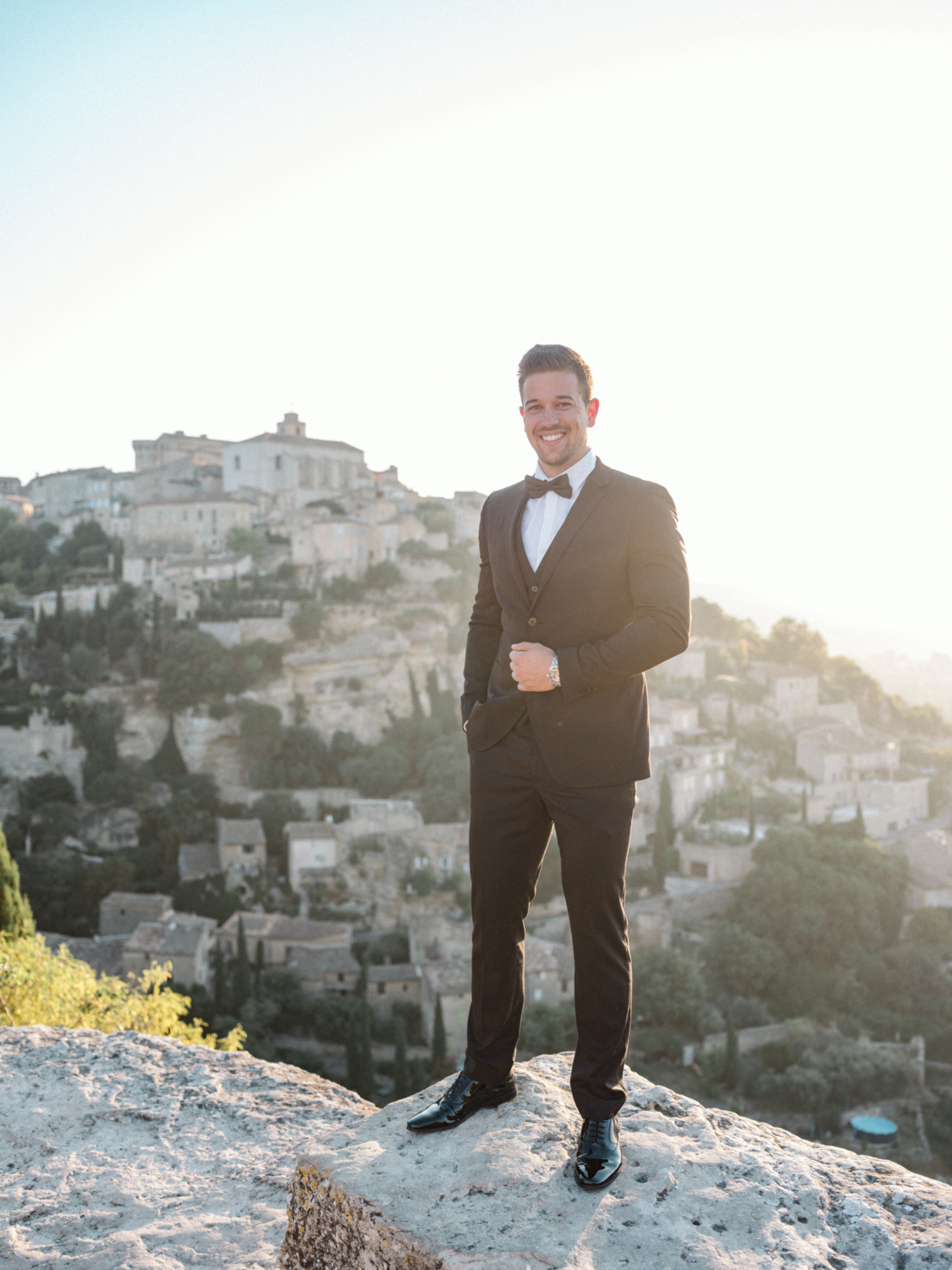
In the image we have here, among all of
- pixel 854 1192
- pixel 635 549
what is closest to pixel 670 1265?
→ pixel 854 1192

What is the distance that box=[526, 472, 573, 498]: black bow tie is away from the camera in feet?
8.52

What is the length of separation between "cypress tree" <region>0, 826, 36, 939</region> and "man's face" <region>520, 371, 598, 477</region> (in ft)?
28.4

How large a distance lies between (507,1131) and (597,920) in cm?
67

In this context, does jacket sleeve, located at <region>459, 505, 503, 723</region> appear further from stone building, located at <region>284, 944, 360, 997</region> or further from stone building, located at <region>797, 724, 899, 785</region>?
stone building, located at <region>797, 724, 899, 785</region>

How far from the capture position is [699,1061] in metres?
21.1

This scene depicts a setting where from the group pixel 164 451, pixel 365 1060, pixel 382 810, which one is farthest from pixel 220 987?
pixel 164 451

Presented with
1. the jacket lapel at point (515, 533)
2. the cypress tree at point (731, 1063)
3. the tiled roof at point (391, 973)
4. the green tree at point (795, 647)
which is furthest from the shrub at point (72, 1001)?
the green tree at point (795, 647)

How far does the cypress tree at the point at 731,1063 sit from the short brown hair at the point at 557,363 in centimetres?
2081

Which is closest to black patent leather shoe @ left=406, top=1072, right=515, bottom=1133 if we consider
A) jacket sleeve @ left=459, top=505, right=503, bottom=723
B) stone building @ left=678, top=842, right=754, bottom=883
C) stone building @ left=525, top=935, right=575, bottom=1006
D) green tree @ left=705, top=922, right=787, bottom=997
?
jacket sleeve @ left=459, top=505, right=503, bottom=723

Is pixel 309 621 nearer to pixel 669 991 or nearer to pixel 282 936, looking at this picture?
pixel 282 936

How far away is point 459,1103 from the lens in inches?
104

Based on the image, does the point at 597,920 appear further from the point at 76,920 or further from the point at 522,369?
the point at 76,920

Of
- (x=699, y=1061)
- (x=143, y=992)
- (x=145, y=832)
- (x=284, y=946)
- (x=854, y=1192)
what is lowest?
(x=699, y=1061)

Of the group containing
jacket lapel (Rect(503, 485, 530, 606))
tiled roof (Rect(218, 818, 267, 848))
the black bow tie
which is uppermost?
the black bow tie
